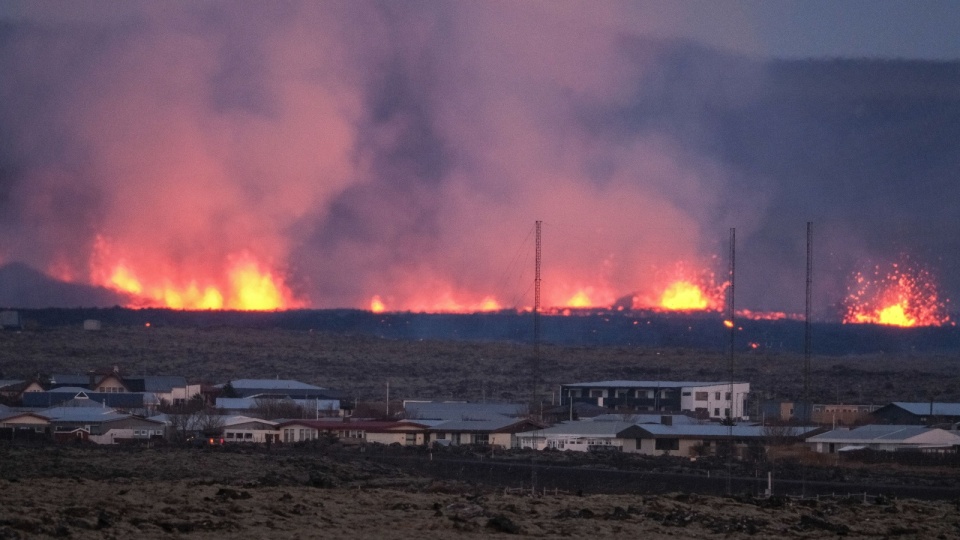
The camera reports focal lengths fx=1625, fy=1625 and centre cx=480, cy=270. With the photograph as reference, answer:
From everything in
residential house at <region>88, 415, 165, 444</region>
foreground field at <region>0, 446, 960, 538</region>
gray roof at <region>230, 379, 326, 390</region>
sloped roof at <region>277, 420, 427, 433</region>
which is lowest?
foreground field at <region>0, 446, 960, 538</region>

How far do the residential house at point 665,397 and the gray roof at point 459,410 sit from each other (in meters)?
6.49

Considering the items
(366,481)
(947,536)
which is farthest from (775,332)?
(947,536)

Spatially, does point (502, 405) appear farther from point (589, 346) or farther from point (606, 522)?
point (589, 346)

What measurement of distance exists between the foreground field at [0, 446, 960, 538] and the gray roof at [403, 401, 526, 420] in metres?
29.5

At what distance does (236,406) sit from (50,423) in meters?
15.6

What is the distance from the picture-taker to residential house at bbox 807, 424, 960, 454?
192 feet

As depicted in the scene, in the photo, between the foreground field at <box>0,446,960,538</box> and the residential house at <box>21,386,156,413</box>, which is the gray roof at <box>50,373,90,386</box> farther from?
the foreground field at <box>0,446,960,538</box>

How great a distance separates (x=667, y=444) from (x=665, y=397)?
2456 centimetres

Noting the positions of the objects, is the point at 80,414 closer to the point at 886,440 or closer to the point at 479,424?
the point at 479,424

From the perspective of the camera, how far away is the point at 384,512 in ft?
108

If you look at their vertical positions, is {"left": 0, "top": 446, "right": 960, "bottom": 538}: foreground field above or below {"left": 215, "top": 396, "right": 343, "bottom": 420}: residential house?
below

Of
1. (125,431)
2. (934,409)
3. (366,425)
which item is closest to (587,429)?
(366,425)

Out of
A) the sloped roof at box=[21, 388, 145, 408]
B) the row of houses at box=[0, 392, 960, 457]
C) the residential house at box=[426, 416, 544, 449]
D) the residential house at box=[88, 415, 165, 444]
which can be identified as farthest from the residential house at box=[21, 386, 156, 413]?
the residential house at box=[426, 416, 544, 449]

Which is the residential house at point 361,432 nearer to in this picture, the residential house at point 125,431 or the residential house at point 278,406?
the residential house at point 125,431
